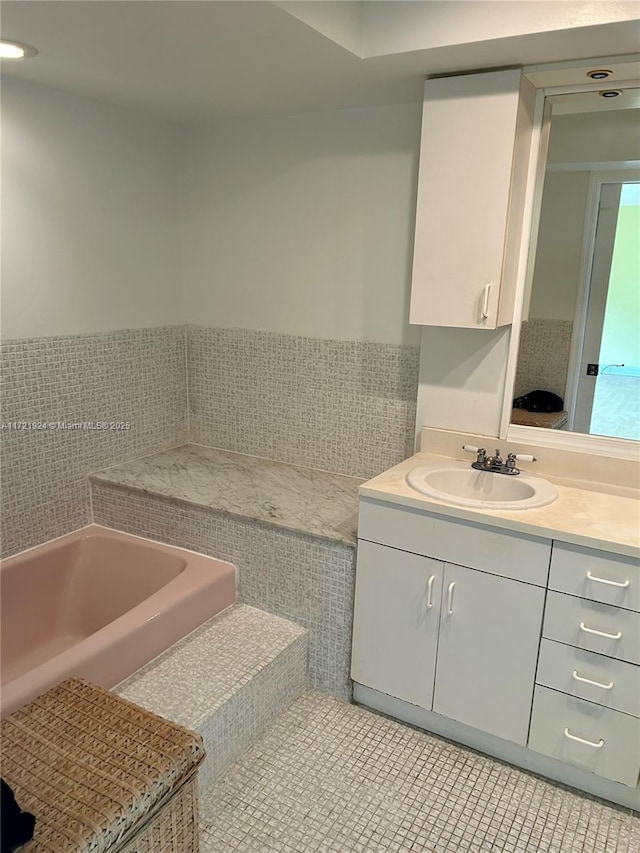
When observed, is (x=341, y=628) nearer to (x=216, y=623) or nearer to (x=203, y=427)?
(x=216, y=623)

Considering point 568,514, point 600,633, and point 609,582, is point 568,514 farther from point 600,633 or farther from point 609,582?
point 600,633

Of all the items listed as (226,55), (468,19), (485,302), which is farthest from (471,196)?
(226,55)

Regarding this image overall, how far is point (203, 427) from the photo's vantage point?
3.17 m

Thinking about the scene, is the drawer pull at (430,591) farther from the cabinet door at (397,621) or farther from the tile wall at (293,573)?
the tile wall at (293,573)

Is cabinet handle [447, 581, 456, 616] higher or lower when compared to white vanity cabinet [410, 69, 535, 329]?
lower

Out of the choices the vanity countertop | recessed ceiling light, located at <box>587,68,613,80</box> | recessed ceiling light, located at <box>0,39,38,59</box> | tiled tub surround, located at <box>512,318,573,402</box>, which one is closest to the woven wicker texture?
the vanity countertop

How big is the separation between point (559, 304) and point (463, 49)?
2.87 ft

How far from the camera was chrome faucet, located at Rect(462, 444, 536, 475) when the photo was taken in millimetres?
2137

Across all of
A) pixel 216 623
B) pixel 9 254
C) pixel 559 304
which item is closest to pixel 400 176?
pixel 559 304

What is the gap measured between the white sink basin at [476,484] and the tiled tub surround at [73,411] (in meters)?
1.43

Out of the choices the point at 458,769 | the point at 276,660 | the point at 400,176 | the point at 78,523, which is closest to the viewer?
the point at 458,769

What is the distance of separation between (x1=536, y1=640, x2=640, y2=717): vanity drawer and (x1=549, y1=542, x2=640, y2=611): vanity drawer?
180 millimetres

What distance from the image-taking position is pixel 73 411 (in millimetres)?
2572

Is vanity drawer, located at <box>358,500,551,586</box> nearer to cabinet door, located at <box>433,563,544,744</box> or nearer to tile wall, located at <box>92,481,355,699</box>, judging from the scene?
cabinet door, located at <box>433,563,544,744</box>
